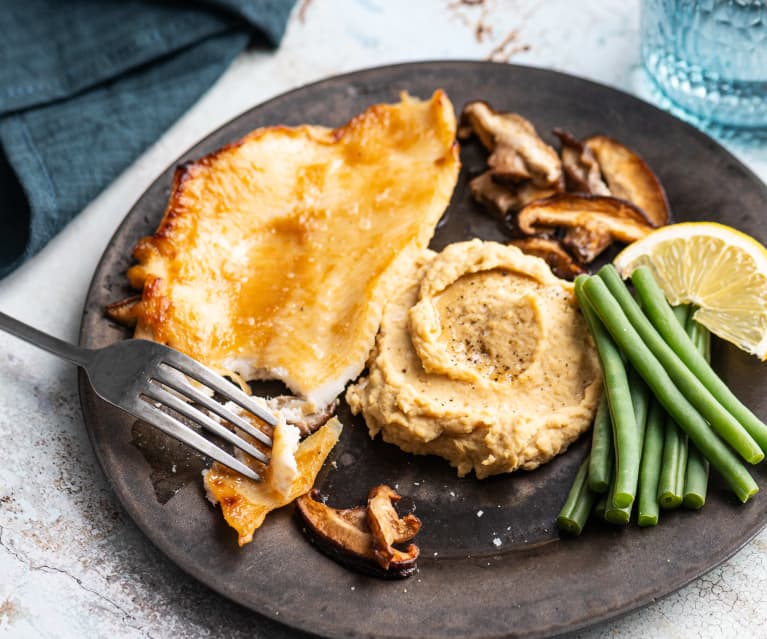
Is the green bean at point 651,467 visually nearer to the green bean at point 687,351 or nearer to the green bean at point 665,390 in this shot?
the green bean at point 665,390

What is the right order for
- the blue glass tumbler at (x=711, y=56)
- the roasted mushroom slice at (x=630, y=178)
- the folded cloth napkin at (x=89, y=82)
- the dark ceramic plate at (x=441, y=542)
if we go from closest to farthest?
the dark ceramic plate at (x=441, y=542) < the roasted mushroom slice at (x=630, y=178) < the blue glass tumbler at (x=711, y=56) < the folded cloth napkin at (x=89, y=82)

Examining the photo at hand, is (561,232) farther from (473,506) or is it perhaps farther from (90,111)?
(90,111)

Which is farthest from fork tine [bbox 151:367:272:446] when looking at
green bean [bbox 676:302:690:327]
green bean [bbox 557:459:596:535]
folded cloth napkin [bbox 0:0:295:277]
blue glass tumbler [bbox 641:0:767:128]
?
blue glass tumbler [bbox 641:0:767:128]

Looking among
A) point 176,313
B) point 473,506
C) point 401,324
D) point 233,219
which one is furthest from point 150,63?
point 473,506

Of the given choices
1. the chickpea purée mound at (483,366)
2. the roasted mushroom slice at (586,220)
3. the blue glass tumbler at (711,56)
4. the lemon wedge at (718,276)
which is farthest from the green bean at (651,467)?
the blue glass tumbler at (711,56)

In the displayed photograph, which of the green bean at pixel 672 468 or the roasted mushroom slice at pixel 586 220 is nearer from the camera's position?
the green bean at pixel 672 468
